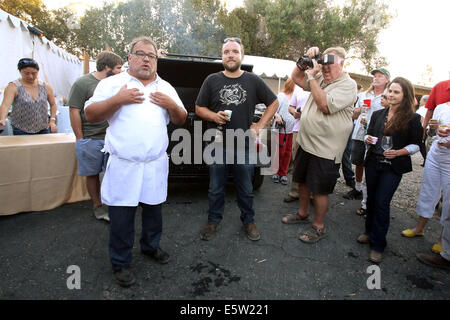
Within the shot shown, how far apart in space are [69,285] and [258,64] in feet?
43.0

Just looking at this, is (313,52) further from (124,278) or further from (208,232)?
(124,278)

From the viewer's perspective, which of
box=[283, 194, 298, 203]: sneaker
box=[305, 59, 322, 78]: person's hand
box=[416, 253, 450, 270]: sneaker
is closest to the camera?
box=[416, 253, 450, 270]: sneaker

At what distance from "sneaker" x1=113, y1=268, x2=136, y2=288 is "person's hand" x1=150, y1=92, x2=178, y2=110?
1410 millimetres

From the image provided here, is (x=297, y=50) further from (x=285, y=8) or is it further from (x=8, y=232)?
(x=8, y=232)

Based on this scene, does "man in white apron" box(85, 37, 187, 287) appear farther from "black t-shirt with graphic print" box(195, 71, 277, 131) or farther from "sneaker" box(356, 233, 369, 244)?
"sneaker" box(356, 233, 369, 244)

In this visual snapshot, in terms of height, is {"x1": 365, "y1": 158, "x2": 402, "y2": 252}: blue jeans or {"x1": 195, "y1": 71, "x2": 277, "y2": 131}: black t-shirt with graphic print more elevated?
{"x1": 195, "y1": 71, "x2": 277, "y2": 131}: black t-shirt with graphic print

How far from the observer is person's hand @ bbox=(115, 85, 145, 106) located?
1.87 metres

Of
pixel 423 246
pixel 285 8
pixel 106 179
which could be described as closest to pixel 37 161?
pixel 106 179

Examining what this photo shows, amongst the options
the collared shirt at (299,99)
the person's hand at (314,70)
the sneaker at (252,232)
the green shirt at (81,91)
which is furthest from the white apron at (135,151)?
the collared shirt at (299,99)

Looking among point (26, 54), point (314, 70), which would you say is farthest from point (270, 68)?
point (314, 70)

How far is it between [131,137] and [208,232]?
1.47 m

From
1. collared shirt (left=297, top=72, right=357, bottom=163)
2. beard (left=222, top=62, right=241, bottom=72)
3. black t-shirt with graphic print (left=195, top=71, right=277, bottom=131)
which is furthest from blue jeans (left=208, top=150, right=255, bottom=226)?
beard (left=222, top=62, right=241, bottom=72)

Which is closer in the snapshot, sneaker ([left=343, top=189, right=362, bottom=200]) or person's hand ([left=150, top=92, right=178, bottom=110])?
person's hand ([left=150, top=92, right=178, bottom=110])

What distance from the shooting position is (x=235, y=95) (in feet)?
9.04
